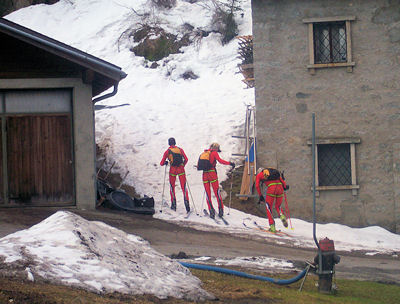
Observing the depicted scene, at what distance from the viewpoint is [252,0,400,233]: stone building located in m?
17.0

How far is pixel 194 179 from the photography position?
1925 centimetres

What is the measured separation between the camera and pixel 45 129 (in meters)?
15.4

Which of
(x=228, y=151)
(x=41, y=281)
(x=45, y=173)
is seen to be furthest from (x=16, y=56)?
(x=41, y=281)

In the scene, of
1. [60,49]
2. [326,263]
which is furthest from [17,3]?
[326,263]

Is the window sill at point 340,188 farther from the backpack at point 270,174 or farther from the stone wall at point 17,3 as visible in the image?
the stone wall at point 17,3

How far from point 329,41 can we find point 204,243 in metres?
7.71

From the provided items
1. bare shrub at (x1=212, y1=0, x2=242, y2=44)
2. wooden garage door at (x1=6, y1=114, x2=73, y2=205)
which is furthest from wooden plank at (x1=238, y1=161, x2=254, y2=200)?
bare shrub at (x1=212, y1=0, x2=242, y2=44)

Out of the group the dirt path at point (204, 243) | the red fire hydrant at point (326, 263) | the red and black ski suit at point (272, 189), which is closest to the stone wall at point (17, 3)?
the dirt path at point (204, 243)

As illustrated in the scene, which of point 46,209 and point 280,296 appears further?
point 46,209

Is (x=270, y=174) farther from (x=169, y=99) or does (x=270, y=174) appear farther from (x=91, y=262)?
(x=169, y=99)

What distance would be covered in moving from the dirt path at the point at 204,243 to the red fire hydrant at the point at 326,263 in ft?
6.48

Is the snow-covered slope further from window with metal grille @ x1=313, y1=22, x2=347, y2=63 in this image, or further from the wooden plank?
window with metal grille @ x1=313, y1=22, x2=347, y2=63

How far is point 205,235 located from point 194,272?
193 inches

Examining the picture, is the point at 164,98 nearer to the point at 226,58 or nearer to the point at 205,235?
the point at 226,58
